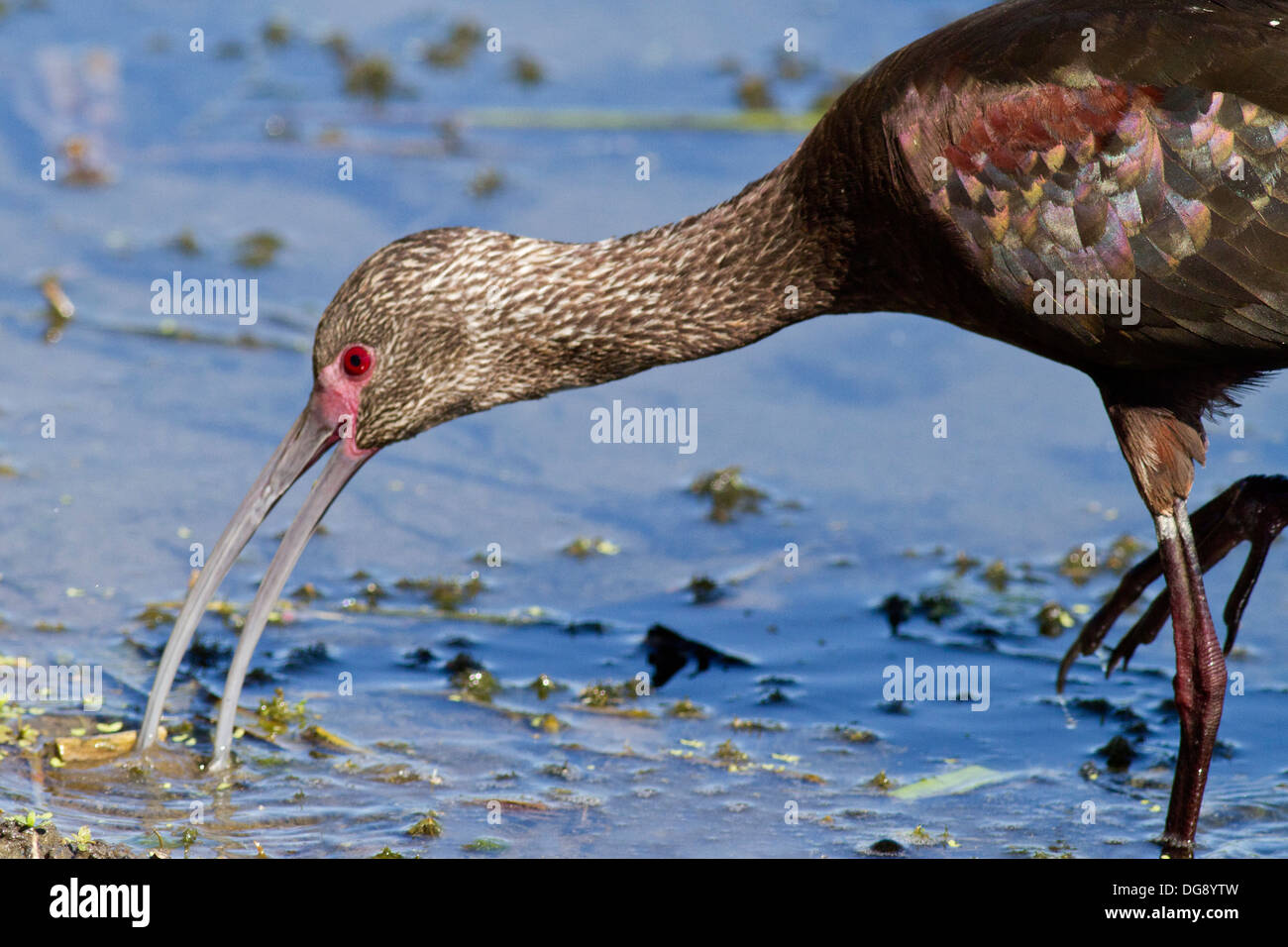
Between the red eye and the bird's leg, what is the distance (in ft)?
7.59

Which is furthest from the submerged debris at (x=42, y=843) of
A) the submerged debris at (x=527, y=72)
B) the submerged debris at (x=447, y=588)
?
the submerged debris at (x=527, y=72)

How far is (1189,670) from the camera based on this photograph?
545cm

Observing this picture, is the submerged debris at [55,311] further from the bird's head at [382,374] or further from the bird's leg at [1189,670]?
the bird's leg at [1189,670]

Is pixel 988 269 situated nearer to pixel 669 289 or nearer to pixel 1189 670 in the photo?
pixel 669 289

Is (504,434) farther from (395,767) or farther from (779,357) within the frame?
(395,767)

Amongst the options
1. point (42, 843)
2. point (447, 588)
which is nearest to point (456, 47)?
point (447, 588)

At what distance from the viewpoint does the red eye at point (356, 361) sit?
537cm

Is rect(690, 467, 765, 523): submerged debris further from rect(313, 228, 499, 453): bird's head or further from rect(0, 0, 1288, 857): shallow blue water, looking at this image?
rect(313, 228, 499, 453): bird's head

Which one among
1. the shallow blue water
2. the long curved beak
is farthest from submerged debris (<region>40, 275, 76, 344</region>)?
the long curved beak

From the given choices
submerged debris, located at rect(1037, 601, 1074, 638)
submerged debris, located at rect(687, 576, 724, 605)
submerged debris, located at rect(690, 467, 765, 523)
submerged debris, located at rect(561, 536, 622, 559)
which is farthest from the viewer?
submerged debris, located at rect(690, 467, 765, 523)

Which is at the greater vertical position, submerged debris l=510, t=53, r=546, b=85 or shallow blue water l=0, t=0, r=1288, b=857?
submerged debris l=510, t=53, r=546, b=85

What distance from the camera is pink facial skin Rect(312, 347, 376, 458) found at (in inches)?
213
